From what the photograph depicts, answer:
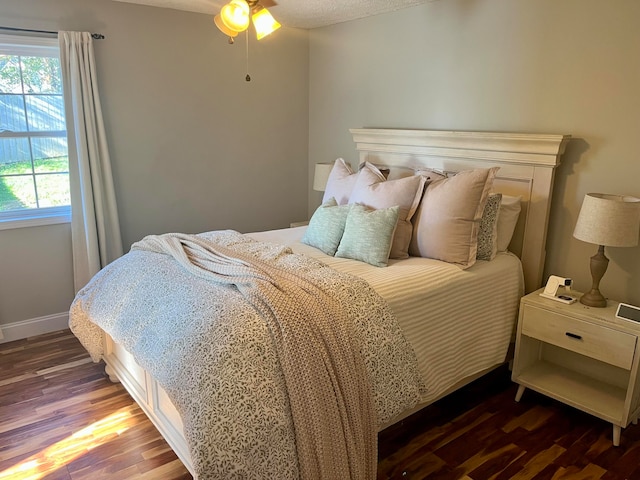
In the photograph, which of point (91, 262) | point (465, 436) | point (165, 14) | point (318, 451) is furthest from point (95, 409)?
point (165, 14)

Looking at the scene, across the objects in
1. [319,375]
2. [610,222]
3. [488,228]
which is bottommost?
[319,375]

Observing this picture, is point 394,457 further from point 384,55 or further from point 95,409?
point 384,55

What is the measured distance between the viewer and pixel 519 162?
2.88 metres

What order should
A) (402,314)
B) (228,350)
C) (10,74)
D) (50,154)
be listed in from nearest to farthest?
(228,350)
(402,314)
(10,74)
(50,154)

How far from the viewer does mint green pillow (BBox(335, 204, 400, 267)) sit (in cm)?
260

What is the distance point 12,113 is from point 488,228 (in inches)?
125

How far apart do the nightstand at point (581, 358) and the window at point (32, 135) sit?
10.4 feet

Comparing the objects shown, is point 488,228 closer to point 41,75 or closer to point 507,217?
point 507,217

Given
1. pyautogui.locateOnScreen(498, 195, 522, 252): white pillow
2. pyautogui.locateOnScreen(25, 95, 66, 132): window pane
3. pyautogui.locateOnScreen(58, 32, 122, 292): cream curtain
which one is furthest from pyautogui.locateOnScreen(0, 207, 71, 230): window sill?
pyautogui.locateOnScreen(498, 195, 522, 252): white pillow

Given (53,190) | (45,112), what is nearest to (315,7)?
(45,112)

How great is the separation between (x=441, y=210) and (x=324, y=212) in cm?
69

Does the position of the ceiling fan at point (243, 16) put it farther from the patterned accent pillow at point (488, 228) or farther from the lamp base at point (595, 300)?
the lamp base at point (595, 300)

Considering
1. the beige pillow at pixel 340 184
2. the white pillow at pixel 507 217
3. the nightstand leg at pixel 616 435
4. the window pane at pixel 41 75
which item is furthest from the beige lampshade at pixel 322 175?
the nightstand leg at pixel 616 435

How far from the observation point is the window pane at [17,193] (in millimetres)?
3363
